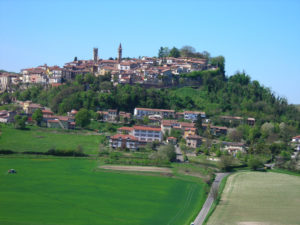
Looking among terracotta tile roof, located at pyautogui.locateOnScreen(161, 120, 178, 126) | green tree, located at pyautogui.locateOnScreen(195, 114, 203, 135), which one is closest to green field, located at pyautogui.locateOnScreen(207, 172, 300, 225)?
green tree, located at pyautogui.locateOnScreen(195, 114, 203, 135)

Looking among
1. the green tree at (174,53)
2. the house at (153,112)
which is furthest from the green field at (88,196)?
the green tree at (174,53)

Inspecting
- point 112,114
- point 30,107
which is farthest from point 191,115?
point 30,107

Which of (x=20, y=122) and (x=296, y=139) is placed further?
(x=296, y=139)

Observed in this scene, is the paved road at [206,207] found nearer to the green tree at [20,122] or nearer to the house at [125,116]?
the house at [125,116]

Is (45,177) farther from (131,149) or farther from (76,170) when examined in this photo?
(131,149)

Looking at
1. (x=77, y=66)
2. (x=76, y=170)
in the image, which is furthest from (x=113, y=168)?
(x=77, y=66)

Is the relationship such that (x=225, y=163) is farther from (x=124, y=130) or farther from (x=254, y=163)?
(x=124, y=130)
